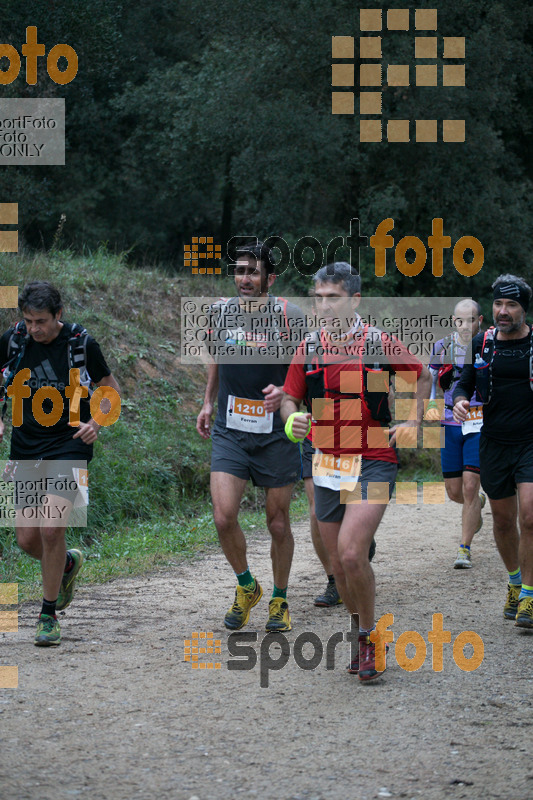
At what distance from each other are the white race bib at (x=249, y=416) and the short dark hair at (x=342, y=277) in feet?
3.56

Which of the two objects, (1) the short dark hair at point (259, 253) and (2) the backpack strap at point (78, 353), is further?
(1) the short dark hair at point (259, 253)

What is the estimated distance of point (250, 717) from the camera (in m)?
4.59

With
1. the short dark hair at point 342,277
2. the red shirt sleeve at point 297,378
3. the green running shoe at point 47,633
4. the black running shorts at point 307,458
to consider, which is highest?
the short dark hair at point 342,277

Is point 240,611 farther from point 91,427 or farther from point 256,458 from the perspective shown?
point 91,427

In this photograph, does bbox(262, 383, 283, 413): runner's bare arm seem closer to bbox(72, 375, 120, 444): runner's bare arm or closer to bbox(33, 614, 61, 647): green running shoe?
bbox(72, 375, 120, 444): runner's bare arm

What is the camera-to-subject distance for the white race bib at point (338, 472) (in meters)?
5.22

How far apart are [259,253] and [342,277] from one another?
40.8 inches

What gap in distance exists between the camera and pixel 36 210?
20812 millimetres

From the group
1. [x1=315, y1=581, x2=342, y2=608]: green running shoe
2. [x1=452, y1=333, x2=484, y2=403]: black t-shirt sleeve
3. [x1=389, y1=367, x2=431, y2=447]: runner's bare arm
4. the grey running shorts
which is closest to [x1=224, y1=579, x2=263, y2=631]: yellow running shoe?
the grey running shorts

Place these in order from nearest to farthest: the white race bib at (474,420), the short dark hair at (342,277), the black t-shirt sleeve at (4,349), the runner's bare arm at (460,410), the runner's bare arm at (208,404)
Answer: the short dark hair at (342,277) → the black t-shirt sleeve at (4,349) → the runner's bare arm at (460,410) → the runner's bare arm at (208,404) → the white race bib at (474,420)

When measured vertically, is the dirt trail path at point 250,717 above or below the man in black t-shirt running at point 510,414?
below

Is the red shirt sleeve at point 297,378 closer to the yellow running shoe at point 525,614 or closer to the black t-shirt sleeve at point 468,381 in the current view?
the black t-shirt sleeve at point 468,381

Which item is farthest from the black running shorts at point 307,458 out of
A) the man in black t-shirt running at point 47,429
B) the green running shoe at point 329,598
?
the man in black t-shirt running at point 47,429

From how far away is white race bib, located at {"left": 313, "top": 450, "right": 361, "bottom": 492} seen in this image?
5219 millimetres
